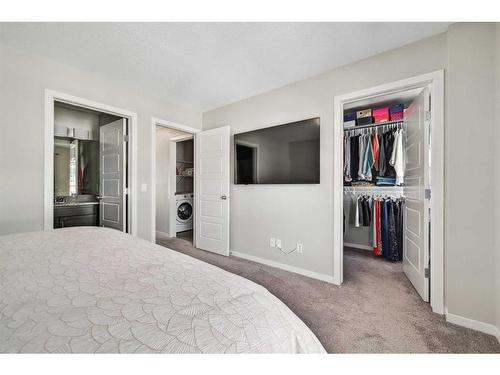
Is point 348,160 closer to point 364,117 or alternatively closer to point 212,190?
point 364,117

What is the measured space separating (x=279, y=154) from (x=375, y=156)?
5.39 feet

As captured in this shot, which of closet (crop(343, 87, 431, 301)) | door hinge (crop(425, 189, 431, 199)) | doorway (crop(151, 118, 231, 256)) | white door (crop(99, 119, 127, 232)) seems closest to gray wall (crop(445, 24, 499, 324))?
door hinge (crop(425, 189, 431, 199))

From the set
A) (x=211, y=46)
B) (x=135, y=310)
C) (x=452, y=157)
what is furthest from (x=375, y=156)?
(x=135, y=310)

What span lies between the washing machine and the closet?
10.5ft

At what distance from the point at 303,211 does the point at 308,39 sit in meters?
1.72

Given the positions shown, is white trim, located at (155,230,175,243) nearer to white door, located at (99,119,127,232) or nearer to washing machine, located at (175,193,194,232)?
washing machine, located at (175,193,194,232)

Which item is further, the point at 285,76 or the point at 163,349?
the point at 285,76

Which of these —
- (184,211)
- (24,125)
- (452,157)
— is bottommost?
(184,211)

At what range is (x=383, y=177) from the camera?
3359 millimetres

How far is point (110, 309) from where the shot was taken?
1.95 ft

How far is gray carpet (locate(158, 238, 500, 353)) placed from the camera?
4.67 ft

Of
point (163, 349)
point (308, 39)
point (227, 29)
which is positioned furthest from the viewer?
point (308, 39)
